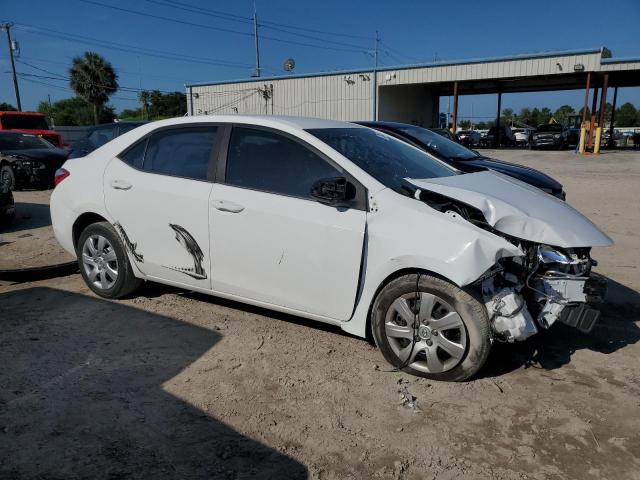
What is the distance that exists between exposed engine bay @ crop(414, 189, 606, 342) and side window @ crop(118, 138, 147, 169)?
8.64ft

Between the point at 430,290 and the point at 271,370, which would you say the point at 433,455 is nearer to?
the point at 430,290

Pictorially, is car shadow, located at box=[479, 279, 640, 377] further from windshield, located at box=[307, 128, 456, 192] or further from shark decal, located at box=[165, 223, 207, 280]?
shark decal, located at box=[165, 223, 207, 280]

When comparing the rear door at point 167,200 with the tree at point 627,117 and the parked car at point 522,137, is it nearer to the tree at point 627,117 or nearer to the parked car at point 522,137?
the parked car at point 522,137

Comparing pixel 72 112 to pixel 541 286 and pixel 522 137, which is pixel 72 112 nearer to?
pixel 522 137

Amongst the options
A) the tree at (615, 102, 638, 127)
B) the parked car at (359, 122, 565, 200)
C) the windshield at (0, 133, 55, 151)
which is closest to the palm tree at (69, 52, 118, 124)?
the windshield at (0, 133, 55, 151)

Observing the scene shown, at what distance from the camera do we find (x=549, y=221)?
340cm

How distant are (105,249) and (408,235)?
2950 mm

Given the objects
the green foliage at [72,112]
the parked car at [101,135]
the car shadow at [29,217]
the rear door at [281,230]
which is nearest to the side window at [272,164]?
the rear door at [281,230]

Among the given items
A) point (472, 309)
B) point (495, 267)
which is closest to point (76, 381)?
point (472, 309)

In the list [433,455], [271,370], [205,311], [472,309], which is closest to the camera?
[433,455]

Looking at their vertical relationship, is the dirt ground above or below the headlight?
below

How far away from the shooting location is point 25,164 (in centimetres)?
1267

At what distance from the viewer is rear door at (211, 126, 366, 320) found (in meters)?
3.53

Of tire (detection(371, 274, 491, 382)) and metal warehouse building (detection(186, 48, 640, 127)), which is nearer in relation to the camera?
tire (detection(371, 274, 491, 382))
